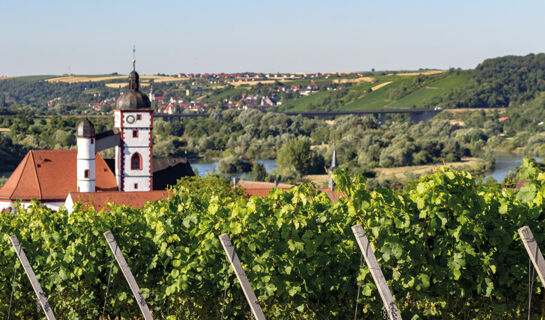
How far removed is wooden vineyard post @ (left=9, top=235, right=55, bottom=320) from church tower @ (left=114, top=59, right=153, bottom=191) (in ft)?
111

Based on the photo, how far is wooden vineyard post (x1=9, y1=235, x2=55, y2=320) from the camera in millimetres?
13141

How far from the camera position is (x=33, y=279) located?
1314 centimetres

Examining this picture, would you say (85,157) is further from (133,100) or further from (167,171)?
(167,171)

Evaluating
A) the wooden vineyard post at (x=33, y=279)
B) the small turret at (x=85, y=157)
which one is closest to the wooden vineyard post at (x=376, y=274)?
the wooden vineyard post at (x=33, y=279)

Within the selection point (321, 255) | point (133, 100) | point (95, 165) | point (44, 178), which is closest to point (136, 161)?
point (95, 165)

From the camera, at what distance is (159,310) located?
13.4 metres

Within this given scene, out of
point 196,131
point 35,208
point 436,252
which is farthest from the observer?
point 196,131

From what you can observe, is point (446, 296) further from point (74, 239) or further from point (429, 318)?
point (74, 239)

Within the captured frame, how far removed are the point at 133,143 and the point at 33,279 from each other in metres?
34.4

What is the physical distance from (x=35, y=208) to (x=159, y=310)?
12.1 feet

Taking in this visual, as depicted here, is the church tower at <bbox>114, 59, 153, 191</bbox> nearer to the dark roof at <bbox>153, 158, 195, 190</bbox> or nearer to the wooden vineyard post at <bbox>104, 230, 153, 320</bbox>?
the dark roof at <bbox>153, 158, 195, 190</bbox>

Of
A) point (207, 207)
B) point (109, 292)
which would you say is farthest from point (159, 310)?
point (207, 207)

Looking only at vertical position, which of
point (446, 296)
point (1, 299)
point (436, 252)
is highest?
point (436, 252)

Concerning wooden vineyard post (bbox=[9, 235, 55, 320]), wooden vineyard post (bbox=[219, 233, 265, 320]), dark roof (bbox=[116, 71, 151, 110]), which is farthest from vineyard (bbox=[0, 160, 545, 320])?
dark roof (bbox=[116, 71, 151, 110])
